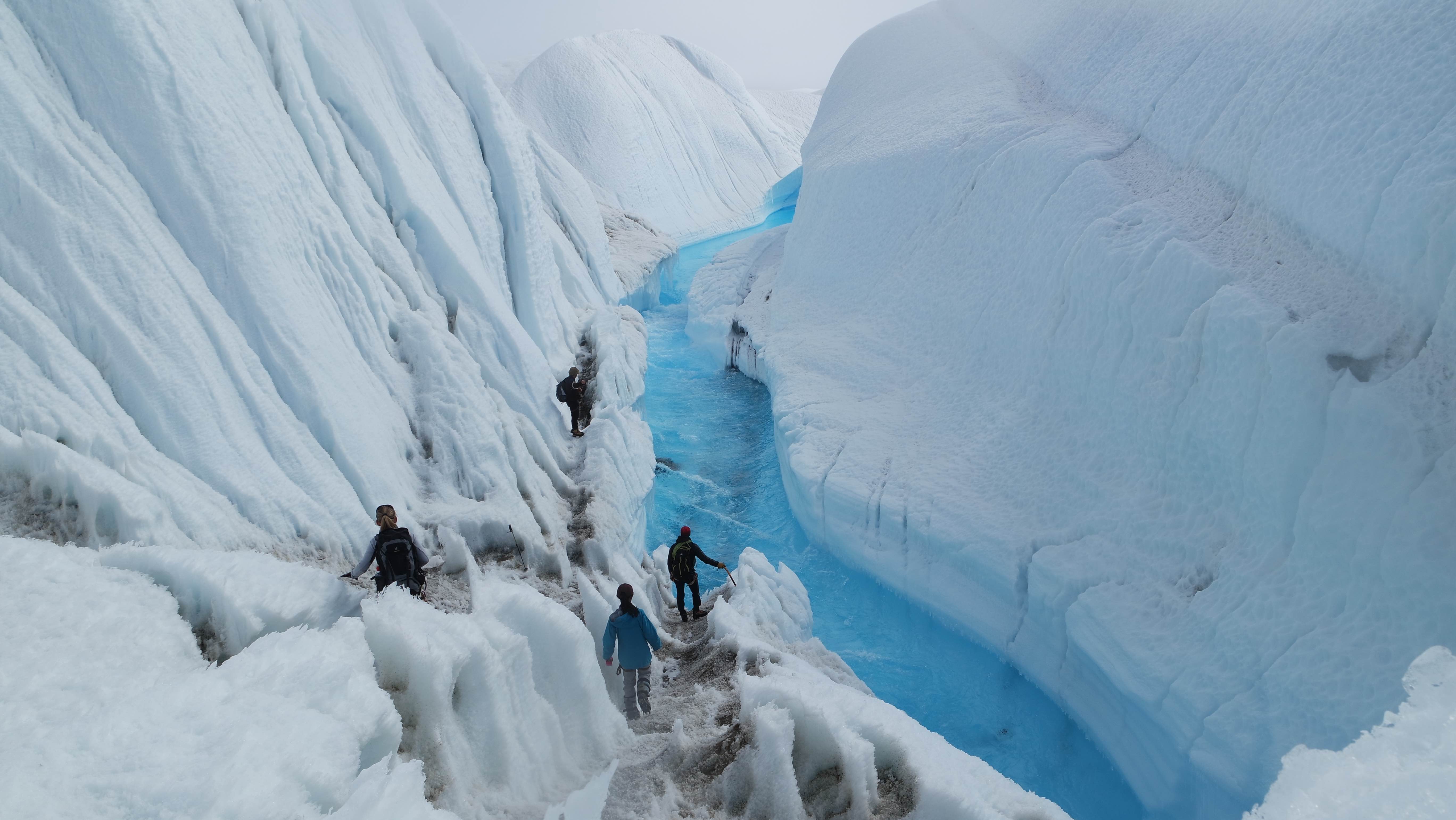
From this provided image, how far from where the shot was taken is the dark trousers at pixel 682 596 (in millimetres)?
7023

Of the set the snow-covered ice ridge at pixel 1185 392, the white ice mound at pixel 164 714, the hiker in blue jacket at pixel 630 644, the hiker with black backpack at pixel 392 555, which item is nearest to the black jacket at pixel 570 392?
the snow-covered ice ridge at pixel 1185 392

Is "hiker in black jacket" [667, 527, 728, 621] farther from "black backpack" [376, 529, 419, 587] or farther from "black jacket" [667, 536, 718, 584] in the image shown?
"black backpack" [376, 529, 419, 587]

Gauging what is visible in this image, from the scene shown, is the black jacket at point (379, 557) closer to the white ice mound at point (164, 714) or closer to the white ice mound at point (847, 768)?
the white ice mound at point (164, 714)

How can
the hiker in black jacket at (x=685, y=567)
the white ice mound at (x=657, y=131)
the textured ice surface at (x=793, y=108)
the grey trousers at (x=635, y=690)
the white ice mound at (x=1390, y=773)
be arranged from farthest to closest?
the textured ice surface at (x=793, y=108) → the white ice mound at (x=657, y=131) → the hiker in black jacket at (x=685, y=567) → the grey trousers at (x=635, y=690) → the white ice mound at (x=1390, y=773)

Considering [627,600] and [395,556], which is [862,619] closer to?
[627,600]

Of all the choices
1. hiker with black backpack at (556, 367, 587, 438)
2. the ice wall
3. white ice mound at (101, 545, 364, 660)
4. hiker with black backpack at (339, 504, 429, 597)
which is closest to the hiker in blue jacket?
hiker with black backpack at (339, 504, 429, 597)

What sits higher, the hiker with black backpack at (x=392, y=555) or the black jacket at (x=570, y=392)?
the hiker with black backpack at (x=392, y=555)

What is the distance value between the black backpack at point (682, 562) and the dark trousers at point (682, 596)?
0.04 meters

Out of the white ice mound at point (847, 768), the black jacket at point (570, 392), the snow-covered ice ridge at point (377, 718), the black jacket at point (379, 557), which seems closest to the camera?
the snow-covered ice ridge at point (377, 718)

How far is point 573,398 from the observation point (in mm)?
9695

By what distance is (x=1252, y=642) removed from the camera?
5.41 m

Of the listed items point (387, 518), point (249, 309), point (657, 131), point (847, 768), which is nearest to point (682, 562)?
point (387, 518)

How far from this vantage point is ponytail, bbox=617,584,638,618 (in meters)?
4.88

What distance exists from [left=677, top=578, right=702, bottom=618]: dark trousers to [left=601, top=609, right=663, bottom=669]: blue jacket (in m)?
1.94
